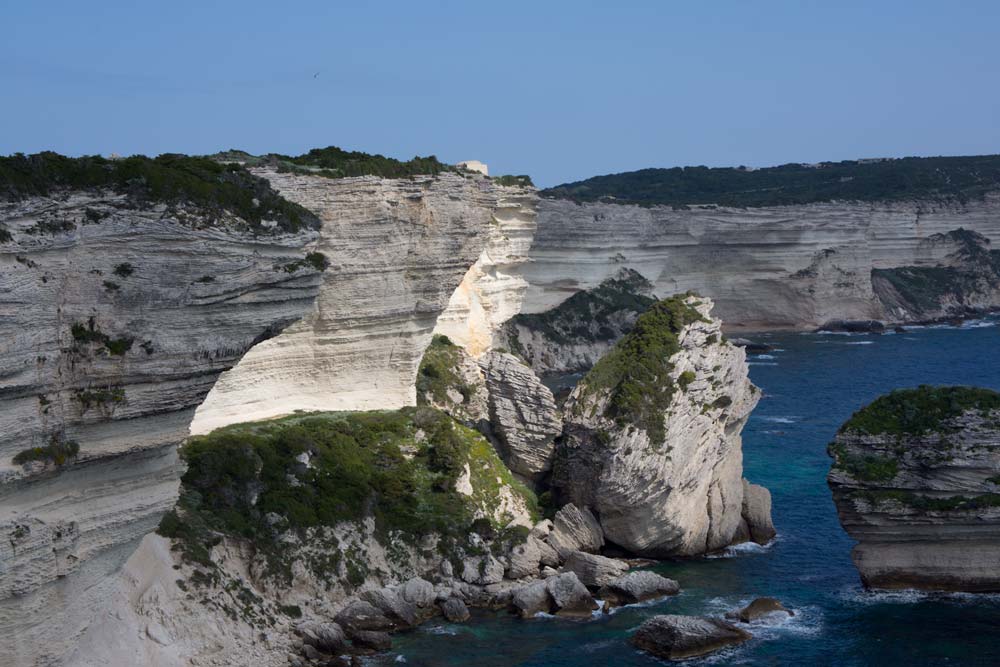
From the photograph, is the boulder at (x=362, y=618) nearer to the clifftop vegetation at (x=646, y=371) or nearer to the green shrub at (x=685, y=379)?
the clifftop vegetation at (x=646, y=371)

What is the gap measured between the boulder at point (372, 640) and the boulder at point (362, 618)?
56 cm

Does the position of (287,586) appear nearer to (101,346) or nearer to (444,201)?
(101,346)

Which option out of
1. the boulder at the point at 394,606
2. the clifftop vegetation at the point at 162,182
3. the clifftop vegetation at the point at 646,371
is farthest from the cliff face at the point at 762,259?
the clifftop vegetation at the point at 162,182

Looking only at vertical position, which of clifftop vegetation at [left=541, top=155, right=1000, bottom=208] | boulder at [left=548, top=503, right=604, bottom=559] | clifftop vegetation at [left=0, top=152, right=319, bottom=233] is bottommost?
boulder at [left=548, top=503, right=604, bottom=559]

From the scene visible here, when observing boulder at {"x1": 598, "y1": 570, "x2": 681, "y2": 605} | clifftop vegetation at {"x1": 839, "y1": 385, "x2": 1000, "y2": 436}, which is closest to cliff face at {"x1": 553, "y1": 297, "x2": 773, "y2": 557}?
boulder at {"x1": 598, "y1": 570, "x2": 681, "y2": 605}

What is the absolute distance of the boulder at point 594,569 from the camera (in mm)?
37531

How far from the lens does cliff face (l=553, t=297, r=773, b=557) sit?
132ft

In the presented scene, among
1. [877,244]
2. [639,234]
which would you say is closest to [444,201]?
[639,234]

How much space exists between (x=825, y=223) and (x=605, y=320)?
93.2ft

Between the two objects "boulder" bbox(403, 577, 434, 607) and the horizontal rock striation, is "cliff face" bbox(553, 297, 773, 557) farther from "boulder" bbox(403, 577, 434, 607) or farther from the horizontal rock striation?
the horizontal rock striation

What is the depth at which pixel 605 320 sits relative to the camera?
94.2 metres

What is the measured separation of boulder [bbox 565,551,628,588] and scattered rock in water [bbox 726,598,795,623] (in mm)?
4198

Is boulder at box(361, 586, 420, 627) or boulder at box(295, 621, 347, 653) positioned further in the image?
boulder at box(361, 586, 420, 627)

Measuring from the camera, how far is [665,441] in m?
40.8
